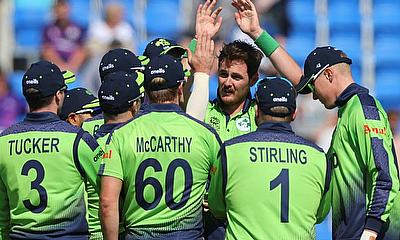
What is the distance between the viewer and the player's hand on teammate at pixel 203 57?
22.0ft

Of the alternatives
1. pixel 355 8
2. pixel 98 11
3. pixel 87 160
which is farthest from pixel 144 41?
pixel 87 160

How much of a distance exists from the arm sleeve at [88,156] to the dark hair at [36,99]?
34cm

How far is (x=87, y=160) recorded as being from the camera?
6.25 meters

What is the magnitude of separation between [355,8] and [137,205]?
954 centimetres

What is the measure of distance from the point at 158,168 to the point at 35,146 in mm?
888

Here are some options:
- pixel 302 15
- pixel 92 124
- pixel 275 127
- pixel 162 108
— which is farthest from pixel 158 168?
pixel 302 15

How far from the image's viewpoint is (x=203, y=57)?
6711 mm

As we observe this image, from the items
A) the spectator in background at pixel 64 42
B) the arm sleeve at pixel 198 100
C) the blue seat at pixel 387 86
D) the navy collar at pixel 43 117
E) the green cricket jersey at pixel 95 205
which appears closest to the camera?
the navy collar at pixel 43 117

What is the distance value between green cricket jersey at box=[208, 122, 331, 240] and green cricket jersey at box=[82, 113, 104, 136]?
1437 millimetres

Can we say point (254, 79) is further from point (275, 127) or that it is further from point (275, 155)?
point (275, 155)

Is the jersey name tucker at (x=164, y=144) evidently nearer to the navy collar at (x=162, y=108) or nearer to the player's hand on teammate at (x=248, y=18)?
the navy collar at (x=162, y=108)

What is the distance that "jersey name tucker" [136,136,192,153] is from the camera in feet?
19.6

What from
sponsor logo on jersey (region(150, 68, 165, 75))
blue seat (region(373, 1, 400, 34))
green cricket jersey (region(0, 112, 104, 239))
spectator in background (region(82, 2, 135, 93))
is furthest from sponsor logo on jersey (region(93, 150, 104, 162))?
blue seat (region(373, 1, 400, 34))

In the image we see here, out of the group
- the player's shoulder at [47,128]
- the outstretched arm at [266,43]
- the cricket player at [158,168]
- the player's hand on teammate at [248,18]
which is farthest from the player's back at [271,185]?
the player's hand on teammate at [248,18]
